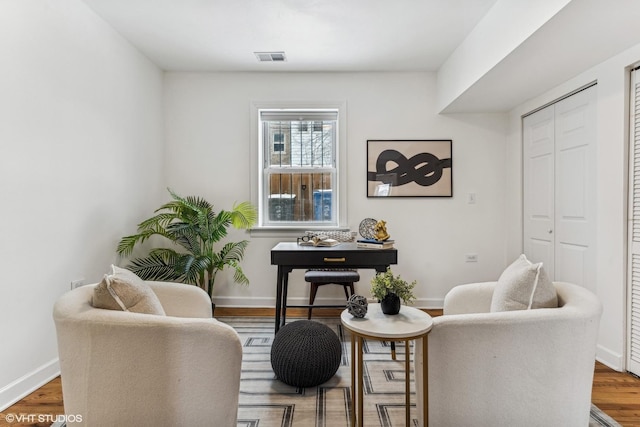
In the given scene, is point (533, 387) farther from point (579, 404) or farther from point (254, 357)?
point (254, 357)

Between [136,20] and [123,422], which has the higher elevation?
[136,20]

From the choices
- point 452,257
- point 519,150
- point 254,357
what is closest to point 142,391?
point 254,357

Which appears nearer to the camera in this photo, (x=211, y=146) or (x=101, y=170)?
(x=101, y=170)

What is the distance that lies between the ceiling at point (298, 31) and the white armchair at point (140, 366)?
2.18m

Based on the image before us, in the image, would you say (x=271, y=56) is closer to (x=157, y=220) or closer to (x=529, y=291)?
(x=157, y=220)

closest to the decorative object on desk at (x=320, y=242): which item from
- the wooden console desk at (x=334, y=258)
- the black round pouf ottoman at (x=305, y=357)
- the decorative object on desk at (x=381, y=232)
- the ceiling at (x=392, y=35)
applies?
the wooden console desk at (x=334, y=258)

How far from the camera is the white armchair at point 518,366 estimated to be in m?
1.30

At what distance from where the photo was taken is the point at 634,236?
2098 millimetres

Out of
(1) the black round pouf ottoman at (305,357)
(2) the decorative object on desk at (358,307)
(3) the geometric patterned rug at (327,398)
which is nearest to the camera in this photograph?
(2) the decorative object on desk at (358,307)

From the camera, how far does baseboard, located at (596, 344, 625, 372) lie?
2164mm

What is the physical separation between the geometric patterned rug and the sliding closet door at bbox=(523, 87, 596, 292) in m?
1.22

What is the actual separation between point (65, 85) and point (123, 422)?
2.09 meters

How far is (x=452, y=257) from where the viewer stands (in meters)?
3.51

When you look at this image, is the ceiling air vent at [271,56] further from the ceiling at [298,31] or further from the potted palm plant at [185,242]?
the potted palm plant at [185,242]
